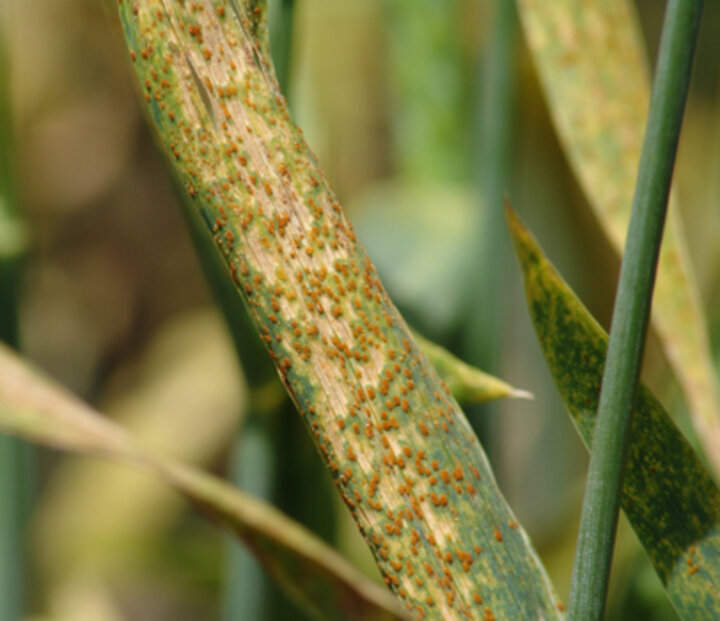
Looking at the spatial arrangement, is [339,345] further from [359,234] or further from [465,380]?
[359,234]

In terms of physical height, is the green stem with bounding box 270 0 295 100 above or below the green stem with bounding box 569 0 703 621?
above

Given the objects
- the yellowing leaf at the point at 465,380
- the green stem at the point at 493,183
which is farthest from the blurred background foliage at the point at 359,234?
the yellowing leaf at the point at 465,380

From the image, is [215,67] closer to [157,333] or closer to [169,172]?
[169,172]

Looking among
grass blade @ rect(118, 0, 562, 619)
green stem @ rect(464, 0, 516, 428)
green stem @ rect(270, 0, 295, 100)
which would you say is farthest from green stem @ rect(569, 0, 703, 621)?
green stem @ rect(464, 0, 516, 428)

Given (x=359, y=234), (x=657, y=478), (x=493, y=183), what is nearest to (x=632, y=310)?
(x=657, y=478)

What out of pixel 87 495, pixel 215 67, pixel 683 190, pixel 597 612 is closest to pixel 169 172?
pixel 215 67

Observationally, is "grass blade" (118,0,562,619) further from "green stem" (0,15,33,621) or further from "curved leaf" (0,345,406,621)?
"green stem" (0,15,33,621)

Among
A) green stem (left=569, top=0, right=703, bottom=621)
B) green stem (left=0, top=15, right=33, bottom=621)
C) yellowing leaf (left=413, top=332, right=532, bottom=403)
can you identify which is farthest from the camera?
green stem (left=0, top=15, right=33, bottom=621)
